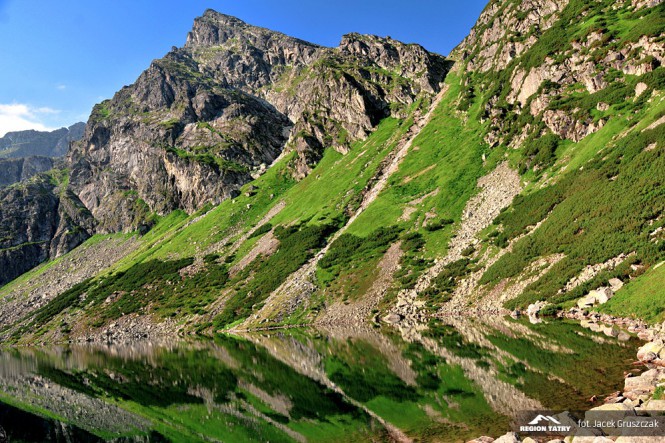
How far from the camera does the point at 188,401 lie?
3278 cm

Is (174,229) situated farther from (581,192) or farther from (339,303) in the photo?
(581,192)

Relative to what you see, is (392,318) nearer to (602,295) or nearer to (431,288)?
(431,288)

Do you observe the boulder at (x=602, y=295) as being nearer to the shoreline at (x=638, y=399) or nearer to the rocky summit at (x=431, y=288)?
the rocky summit at (x=431, y=288)

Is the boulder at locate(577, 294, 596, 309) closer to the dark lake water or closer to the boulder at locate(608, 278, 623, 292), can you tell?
the boulder at locate(608, 278, 623, 292)

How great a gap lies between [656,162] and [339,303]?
51544 millimetres

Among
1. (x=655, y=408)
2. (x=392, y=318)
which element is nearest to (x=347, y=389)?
(x=655, y=408)

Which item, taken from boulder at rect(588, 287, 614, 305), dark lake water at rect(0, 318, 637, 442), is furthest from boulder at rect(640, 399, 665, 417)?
boulder at rect(588, 287, 614, 305)

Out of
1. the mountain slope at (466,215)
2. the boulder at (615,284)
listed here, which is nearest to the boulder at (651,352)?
the mountain slope at (466,215)

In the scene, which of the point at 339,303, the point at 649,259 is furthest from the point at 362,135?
the point at 649,259

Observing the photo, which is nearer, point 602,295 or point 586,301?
point 602,295

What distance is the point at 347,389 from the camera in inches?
1126

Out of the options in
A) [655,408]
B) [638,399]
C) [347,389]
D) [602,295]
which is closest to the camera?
[655,408]

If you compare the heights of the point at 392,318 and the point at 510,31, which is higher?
the point at 510,31

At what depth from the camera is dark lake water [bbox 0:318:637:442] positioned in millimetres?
20578
